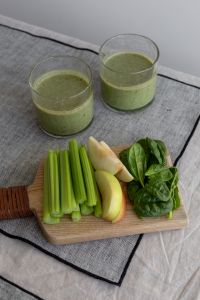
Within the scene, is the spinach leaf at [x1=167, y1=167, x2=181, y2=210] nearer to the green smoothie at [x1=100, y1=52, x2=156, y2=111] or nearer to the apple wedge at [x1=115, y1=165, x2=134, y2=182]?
the apple wedge at [x1=115, y1=165, x2=134, y2=182]

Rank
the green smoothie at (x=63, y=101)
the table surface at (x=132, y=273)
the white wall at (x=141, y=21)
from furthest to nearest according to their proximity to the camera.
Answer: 1. the white wall at (x=141, y=21)
2. the green smoothie at (x=63, y=101)
3. the table surface at (x=132, y=273)

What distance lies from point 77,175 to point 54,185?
0.14 feet

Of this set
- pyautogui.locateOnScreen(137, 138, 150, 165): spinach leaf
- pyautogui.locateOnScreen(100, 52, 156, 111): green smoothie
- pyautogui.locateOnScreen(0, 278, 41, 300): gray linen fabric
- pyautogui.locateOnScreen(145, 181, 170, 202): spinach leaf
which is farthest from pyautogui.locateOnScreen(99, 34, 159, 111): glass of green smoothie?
pyautogui.locateOnScreen(0, 278, 41, 300): gray linen fabric

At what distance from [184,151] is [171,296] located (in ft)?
0.95

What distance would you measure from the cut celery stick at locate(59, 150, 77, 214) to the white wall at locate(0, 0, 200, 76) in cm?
65

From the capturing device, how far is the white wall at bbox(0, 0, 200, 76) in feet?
3.96

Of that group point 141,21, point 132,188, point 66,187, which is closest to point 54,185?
point 66,187

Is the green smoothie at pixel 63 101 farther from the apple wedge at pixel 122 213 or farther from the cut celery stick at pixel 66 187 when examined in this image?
the apple wedge at pixel 122 213

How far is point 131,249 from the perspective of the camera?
696 millimetres

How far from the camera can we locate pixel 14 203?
0.72 m

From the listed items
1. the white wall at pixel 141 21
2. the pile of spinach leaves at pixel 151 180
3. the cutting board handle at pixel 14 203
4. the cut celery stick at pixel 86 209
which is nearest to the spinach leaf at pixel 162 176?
the pile of spinach leaves at pixel 151 180

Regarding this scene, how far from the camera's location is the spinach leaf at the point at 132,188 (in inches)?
27.7

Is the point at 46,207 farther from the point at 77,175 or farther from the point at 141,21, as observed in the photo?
the point at 141,21

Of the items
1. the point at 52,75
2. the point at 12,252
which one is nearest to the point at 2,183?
the point at 12,252
